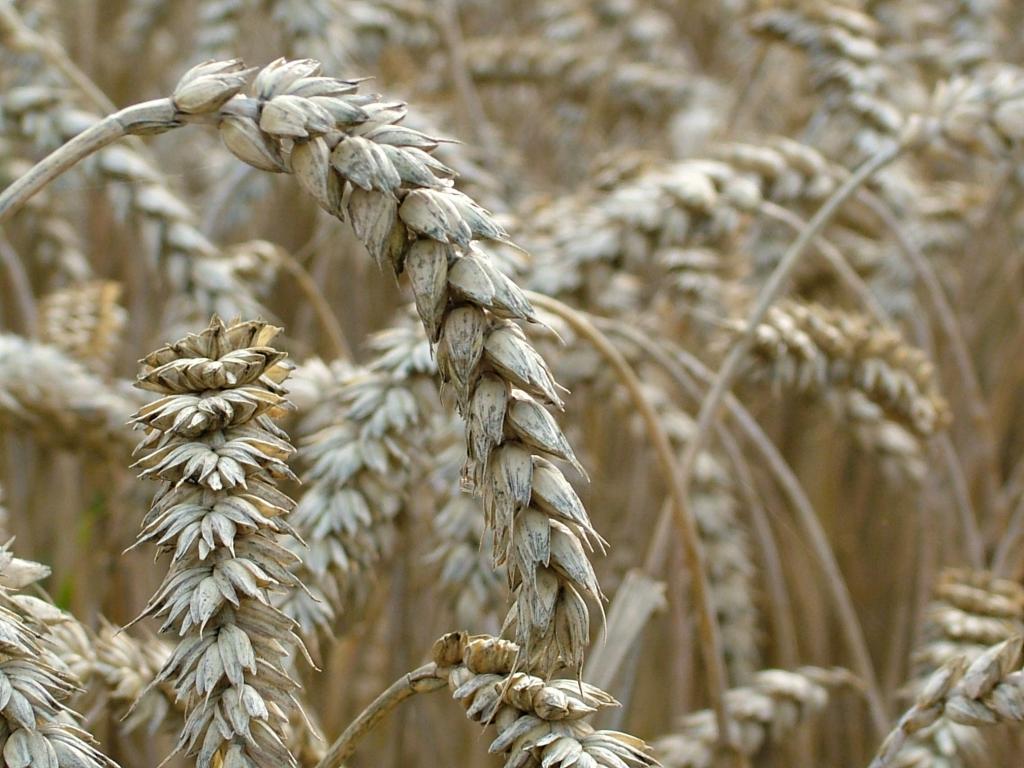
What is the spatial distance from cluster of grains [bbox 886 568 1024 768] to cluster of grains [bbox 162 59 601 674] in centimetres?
52

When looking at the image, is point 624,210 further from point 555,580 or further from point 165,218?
point 555,580

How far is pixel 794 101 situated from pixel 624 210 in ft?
4.73

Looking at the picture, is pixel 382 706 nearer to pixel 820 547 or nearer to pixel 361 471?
pixel 361 471

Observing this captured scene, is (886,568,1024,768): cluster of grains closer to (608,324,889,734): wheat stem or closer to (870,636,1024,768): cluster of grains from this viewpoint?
(608,324,889,734): wheat stem

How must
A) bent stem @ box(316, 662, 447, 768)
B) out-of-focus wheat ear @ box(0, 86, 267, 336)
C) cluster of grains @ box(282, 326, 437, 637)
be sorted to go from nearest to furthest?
1. bent stem @ box(316, 662, 447, 768)
2. cluster of grains @ box(282, 326, 437, 637)
3. out-of-focus wheat ear @ box(0, 86, 267, 336)

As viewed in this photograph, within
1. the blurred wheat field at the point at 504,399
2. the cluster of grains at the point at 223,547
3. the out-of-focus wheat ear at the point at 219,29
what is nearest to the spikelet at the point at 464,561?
the blurred wheat field at the point at 504,399

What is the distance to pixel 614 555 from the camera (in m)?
1.71

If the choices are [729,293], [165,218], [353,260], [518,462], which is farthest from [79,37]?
[518,462]

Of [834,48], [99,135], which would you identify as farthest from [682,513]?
[834,48]

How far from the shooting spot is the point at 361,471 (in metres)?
1.01

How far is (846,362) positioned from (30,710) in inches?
36.1

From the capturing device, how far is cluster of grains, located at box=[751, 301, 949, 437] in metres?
1.25

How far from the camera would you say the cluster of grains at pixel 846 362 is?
125cm

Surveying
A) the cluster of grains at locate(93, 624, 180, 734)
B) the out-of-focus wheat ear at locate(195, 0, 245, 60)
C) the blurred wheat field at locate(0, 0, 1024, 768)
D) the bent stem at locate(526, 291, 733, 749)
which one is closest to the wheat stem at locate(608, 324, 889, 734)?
the blurred wheat field at locate(0, 0, 1024, 768)
